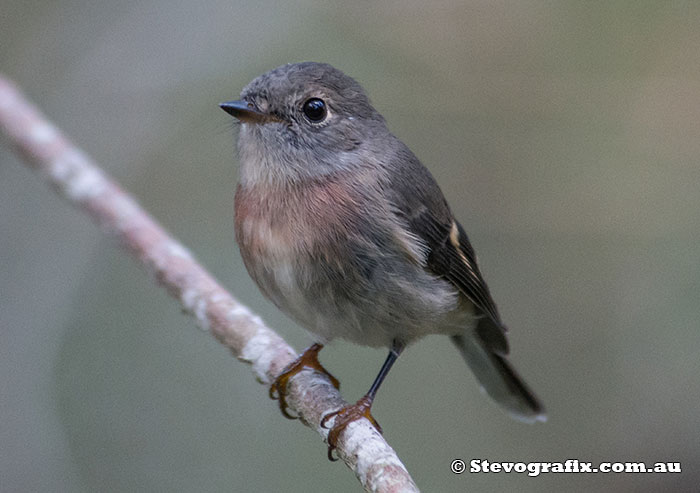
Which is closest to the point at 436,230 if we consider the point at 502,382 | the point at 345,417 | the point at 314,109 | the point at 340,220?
the point at 340,220

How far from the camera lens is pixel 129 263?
5.52m

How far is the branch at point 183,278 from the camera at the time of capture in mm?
2852

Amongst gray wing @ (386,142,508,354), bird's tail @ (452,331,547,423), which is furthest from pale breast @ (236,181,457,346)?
bird's tail @ (452,331,547,423)

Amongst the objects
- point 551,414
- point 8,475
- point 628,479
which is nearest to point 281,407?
point 8,475

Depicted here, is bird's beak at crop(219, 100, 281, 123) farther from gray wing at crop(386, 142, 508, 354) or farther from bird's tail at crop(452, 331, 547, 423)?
bird's tail at crop(452, 331, 547, 423)

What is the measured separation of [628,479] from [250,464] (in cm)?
219

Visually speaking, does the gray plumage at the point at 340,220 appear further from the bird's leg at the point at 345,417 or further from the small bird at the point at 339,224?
the bird's leg at the point at 345,417

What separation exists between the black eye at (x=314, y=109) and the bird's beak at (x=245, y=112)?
14cm

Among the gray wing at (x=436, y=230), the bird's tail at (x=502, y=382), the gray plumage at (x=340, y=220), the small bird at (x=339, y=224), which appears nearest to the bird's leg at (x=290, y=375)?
the small bird at (x=339, y=224)

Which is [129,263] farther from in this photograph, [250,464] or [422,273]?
[422,273]

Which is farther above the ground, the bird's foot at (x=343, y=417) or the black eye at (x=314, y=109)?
the black eye at (x=314, y=109)

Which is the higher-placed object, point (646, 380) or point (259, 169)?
point (646, 380)

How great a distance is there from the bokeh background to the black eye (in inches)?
80.8

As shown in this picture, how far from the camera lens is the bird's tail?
13.8 ft
